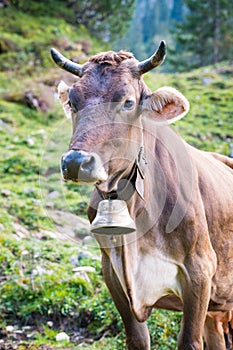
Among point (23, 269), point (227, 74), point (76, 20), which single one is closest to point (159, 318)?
point (23, 269)

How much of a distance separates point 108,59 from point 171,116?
0.53 metres

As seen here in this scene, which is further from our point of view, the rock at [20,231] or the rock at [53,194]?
the rock at [20,231]

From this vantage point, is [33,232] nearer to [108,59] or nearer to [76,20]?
[108,59]

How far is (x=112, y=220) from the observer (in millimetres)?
3502

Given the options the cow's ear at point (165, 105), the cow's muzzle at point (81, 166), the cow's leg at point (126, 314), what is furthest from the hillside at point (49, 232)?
the cow's muzzle at point (81, 166)

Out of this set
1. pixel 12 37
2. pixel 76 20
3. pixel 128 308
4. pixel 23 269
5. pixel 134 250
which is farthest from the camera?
pixel 76 20

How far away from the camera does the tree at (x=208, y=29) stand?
26578 millimetres

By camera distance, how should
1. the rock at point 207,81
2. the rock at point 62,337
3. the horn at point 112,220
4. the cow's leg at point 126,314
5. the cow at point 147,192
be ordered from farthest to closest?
the rock at point 207,81 < the rock at point 62,337 < the cow's leg at point 126,314 < the horn at point 112,220 < the cow at point 147,192

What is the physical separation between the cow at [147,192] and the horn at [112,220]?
2.7 inches

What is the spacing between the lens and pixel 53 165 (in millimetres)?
4035

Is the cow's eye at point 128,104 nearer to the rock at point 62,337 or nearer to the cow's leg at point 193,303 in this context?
the cow's leg at point 193,303

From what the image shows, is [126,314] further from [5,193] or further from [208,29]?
[208,29]

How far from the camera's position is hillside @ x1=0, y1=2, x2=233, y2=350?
4605mm

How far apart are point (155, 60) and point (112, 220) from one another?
94 centimetres
